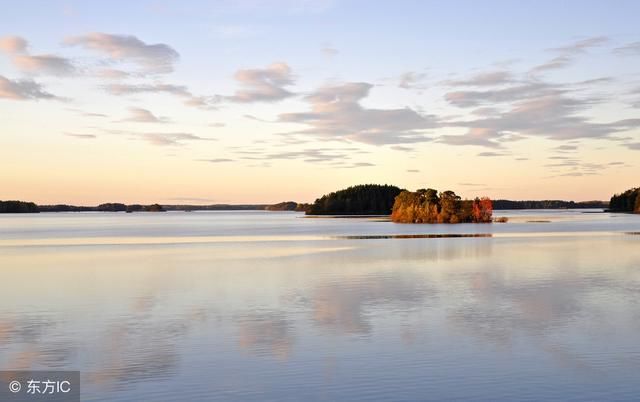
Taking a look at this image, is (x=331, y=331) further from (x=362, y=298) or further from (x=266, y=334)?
(x=362, y=298)

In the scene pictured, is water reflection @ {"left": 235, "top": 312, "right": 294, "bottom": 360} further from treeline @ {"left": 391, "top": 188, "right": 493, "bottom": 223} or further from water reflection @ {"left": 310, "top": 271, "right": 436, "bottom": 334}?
treeline @ {"left": 391, "top": 188, "right": 493, "bottom": 223}

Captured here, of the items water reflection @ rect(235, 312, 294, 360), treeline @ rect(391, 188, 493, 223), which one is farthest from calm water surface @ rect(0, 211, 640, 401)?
treeline @ rect(391, 188, 493, 223)

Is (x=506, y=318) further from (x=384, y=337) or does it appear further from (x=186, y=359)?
(x=186, y=359)

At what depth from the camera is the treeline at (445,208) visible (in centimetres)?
13850

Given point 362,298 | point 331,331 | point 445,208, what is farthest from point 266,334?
point 445,208

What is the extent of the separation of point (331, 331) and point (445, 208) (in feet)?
396

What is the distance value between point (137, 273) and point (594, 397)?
29.7m

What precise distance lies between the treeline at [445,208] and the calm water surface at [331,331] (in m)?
97.0

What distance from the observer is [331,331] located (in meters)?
21.0

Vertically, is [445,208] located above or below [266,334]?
above

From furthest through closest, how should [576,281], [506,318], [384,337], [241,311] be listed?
[576,281]
[241,311]
[506,318]
[384,337]

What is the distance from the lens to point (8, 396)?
13.7m

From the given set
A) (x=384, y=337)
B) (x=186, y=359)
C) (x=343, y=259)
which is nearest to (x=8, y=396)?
(x=186, y=359)

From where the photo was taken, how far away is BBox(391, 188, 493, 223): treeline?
138500 mm
